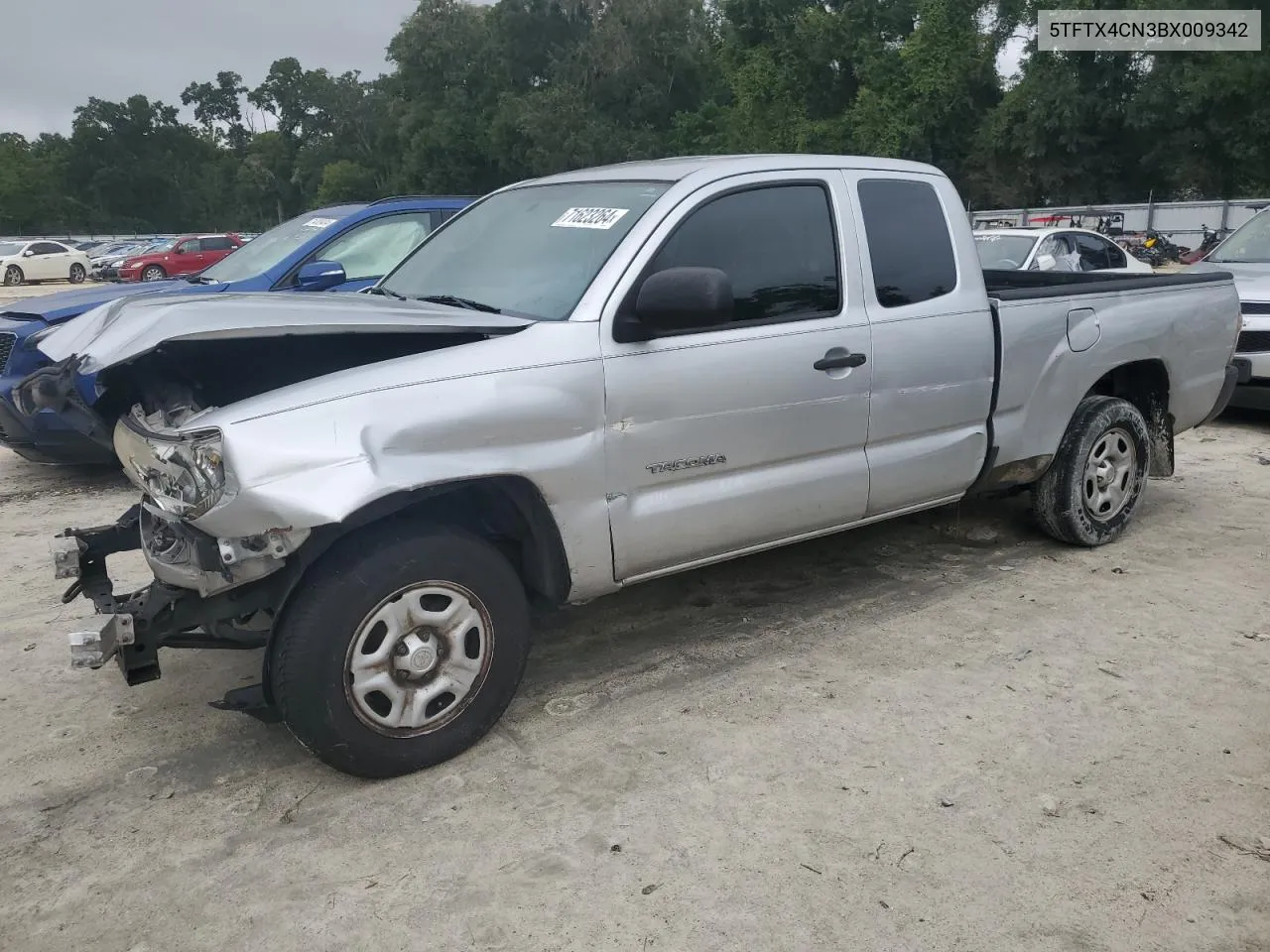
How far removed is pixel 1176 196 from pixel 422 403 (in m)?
43.0

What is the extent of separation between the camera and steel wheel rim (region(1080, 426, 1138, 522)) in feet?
17.6

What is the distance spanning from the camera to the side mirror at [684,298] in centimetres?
335

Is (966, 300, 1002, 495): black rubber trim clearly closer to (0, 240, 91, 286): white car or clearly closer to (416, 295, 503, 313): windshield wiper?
(416, 295, 503, 313): windshield wiper

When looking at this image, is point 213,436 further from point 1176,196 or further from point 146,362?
point 1176,196

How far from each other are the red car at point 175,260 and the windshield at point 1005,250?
24.3 meters

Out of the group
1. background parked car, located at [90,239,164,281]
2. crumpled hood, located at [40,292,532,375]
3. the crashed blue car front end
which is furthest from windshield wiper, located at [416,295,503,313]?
background parked car, located at [90,239,164,281]

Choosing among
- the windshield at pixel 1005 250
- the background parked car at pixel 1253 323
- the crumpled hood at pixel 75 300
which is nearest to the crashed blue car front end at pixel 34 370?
the crumpled hood at pixel 75 300

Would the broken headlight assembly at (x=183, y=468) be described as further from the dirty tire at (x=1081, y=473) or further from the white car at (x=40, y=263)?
the white car at (x=40, y=263)

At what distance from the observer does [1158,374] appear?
18.4 feet

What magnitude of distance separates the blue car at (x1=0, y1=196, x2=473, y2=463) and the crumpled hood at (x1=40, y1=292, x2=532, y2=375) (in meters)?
3.08

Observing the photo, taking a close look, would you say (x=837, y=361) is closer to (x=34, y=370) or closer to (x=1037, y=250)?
(x=34, y=370)

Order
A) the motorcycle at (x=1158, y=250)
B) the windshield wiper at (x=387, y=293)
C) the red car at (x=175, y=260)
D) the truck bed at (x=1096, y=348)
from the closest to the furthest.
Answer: the windshield wiper at (x=387, y=293) → the truck bed at (x=1096, y=348) → the motorcycle at (x=1158, y=250) → the red car at (x=175, y=260)

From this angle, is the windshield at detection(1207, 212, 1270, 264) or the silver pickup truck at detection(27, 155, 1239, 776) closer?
the silver pickup truck at detection(27, 155, 1239, 776)

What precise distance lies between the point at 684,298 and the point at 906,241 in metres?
1.57
